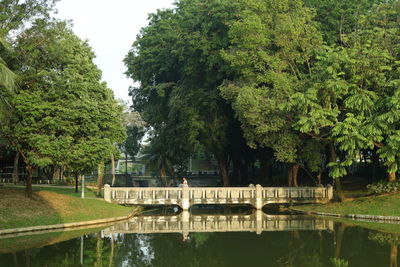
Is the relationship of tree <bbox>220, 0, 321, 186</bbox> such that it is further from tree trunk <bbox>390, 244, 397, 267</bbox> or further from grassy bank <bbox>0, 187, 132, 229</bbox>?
tree trunk <bbox>390, 244, 397, 267</bbox>

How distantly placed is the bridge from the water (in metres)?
6.70

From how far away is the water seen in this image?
15297 mm

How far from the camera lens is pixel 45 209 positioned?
24859 mm

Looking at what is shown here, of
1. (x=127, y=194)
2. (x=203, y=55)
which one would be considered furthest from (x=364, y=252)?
(x=203, y=55)

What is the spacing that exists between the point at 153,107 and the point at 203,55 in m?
8.95

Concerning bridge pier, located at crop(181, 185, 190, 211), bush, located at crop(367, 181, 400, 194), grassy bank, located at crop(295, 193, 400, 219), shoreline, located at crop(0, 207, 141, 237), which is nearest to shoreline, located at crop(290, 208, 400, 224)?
grassy bank, located at crop(295, 193, 400, 219)

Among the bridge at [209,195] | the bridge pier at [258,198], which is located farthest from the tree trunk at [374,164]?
the bridge pier at [258,198]

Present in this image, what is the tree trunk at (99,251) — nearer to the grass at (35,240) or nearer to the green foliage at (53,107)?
the grass at (35,240)

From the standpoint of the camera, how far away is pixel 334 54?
27281 mm

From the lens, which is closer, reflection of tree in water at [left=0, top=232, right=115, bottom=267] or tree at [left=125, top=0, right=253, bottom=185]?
reflection of tree in water at [left=0, top=232, right=115, bottom=267]

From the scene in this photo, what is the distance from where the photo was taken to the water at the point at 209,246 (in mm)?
15297

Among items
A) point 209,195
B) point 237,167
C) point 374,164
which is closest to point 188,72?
point 209,195

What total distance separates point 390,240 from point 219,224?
33.2ft

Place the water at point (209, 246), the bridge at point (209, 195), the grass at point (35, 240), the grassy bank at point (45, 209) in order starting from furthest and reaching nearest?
the bridge at point (209, 195) → the grassy bank at point (45, 209) → the grass at point (35, 240) → the water at point (209, 246)
